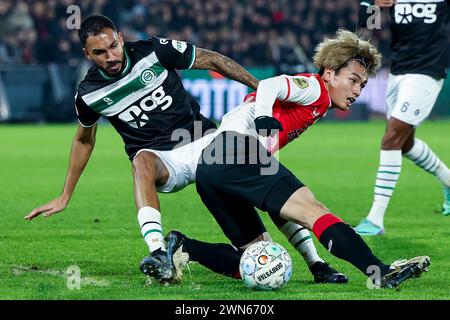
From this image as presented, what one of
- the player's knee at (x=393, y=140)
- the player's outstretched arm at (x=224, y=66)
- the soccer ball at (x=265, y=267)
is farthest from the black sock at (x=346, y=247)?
the player's knee at (x=393, y=140)

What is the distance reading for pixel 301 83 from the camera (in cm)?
647

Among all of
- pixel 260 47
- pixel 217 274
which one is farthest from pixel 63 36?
pixel 217 274

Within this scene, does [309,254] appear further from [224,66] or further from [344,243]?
[224,66]

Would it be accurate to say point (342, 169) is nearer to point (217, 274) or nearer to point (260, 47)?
point (217, 274)

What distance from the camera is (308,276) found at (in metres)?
6.91

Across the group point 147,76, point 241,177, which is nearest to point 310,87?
point 241,177

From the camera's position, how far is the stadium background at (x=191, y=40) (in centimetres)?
2420

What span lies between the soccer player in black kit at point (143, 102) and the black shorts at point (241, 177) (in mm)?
414

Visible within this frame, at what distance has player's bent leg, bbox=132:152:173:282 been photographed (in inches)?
243

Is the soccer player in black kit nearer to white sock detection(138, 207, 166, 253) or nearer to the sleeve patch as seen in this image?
the sleeve patch

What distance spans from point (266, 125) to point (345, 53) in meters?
1.01

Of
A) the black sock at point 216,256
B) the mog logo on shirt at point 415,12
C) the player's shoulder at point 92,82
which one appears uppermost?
the player's shoulder at point 92,82

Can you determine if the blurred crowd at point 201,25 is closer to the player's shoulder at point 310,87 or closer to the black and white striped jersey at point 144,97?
the black and white striped jersey at point 144,97
